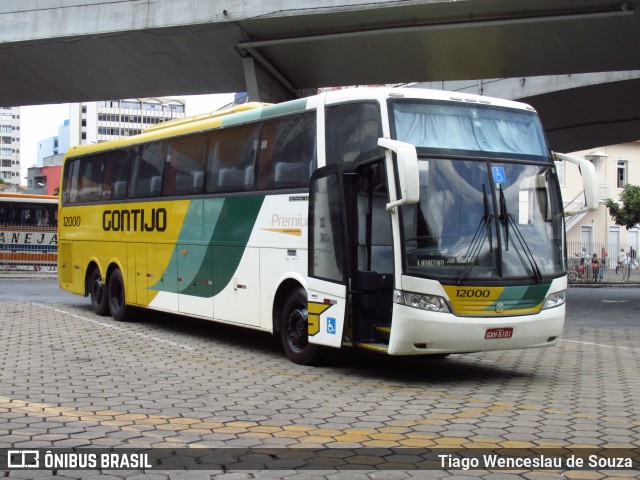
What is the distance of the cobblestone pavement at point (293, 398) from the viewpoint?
21.2ft

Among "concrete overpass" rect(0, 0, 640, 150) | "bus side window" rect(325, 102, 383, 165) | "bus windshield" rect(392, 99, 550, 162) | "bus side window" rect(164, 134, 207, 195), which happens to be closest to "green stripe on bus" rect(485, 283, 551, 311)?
"bus windshield" rect(392, 99, 550, 162)

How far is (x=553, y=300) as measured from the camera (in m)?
9.84

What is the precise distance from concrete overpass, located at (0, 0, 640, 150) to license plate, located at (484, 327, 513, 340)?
1081 cm

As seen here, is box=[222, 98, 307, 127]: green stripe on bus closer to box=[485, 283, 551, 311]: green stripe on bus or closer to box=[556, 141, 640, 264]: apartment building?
box=[485, 283, 551, 311]: green stripe on bus

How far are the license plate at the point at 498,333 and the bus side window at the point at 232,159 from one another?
415 centimetres

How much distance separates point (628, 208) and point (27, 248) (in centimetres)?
3445

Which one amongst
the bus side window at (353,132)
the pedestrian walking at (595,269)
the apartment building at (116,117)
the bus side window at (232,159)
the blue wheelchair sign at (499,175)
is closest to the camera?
the blue wheelchair sign at (499,175)

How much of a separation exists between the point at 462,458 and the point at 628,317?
1609 cm

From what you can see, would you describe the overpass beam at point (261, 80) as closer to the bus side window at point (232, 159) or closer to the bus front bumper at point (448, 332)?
the bus side window at point (232, 159)

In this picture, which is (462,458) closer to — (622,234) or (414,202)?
(414,202)

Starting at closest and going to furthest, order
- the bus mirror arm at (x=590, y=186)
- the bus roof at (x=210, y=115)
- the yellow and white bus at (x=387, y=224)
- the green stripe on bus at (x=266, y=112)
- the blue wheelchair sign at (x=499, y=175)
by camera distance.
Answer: the yellow and white bus at (x=387, y=224) → the blue wheelchair sign at (x=499, y=175) → the bus mirror arm at (x=590, y=186) → the green stripe on bus at (x=266, y=112) → the bus roof at (x=210, y=115)

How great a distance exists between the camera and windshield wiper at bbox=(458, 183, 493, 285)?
9195 mm

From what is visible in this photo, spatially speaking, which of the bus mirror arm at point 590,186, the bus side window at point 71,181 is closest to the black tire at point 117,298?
the bus side window at point 71,181

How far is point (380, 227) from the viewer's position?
979cm
